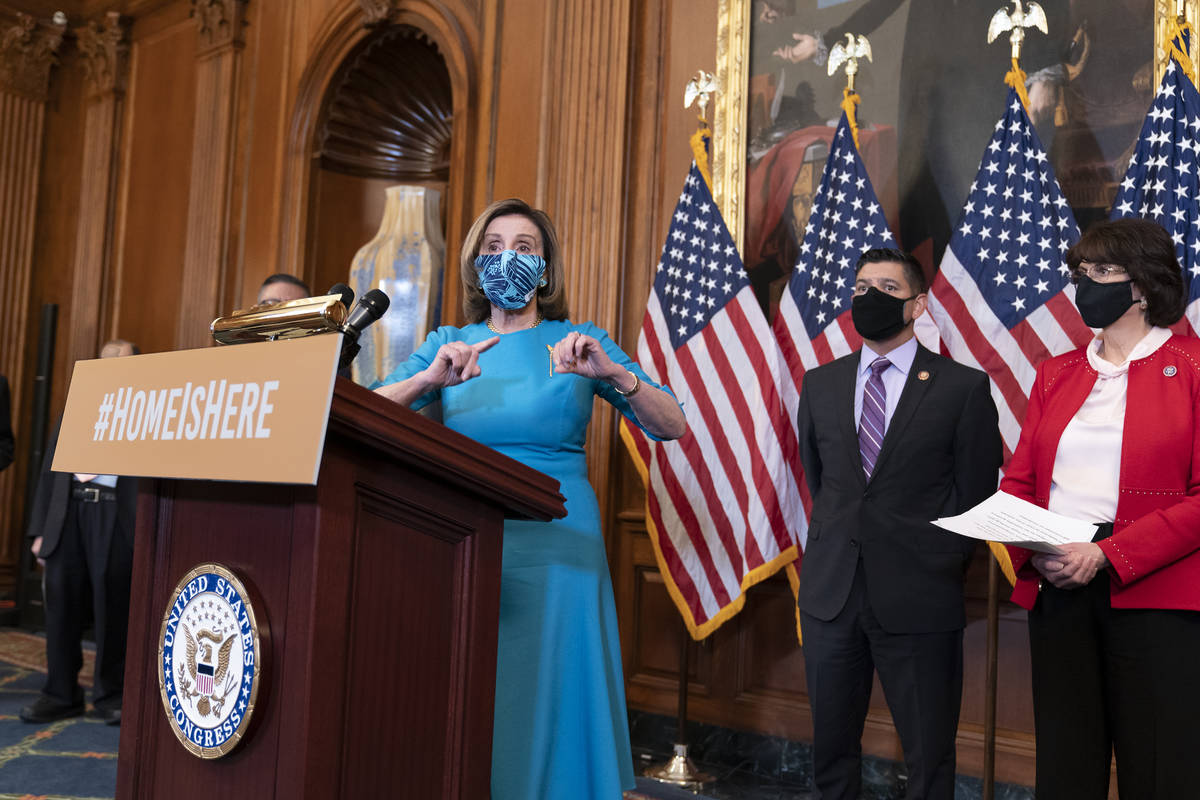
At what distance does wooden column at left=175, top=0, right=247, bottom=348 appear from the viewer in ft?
21.9

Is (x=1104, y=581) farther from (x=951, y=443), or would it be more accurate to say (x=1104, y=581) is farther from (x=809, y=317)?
(x=809, y=317)

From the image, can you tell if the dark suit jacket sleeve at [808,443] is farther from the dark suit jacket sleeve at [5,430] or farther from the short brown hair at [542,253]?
the dark suit jacket sleeve at [5,430]

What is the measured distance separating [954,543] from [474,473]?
66.7 inches

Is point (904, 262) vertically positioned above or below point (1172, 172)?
below

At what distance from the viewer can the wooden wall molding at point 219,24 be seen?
21.9 ft

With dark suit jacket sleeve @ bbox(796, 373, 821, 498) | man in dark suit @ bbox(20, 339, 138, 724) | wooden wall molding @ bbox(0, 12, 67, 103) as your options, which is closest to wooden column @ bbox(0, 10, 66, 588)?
wooden wall molding @ bbox(0, 12, 67, 103)

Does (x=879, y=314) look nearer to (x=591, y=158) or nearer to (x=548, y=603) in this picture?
(x=548, y=603)

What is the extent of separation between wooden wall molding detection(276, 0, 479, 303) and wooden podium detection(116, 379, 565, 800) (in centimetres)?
385

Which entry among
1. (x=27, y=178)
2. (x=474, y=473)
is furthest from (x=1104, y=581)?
(x=27, y=178)

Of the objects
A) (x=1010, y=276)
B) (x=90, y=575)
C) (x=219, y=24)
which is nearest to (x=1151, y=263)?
(x=1010, y=276)

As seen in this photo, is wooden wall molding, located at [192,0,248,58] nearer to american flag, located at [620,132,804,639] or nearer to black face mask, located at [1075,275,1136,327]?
american flag, located at [620,132,804,639]

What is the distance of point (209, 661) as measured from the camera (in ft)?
4.22

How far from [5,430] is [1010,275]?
4.61m

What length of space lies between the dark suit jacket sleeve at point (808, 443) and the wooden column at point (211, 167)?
479cm
